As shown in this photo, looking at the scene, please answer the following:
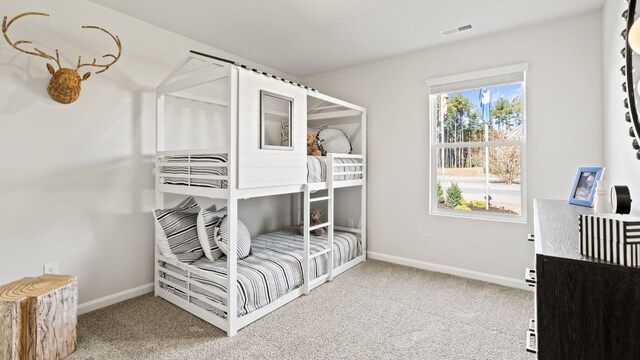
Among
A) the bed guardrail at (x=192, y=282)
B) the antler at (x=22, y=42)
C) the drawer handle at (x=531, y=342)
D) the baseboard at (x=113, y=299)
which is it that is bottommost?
the baseboard at (x=113, y=299)

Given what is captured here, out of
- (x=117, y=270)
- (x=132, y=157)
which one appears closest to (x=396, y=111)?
(x=132, y=157)

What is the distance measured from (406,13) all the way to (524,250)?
2.42 metres

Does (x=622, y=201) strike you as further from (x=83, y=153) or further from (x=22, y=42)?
(x=22, y=42)

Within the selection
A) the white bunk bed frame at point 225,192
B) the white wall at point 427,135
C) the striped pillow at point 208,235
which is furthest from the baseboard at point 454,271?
the striped pillow at point 208,235

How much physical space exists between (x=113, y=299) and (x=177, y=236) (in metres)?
0.76

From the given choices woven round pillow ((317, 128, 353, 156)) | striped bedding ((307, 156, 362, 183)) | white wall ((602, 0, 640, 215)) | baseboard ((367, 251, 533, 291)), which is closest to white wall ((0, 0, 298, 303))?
striped bedding ((307, 156, 362, 183))

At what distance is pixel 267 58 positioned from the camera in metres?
3.69

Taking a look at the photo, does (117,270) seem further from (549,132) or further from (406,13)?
(549,132)

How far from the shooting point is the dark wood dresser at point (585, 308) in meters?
0.69

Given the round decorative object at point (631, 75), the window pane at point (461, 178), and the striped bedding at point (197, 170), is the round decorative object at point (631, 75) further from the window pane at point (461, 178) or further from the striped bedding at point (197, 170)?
the striped bedding at point (197, 170)

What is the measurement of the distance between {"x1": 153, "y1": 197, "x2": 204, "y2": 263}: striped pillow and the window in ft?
8.10

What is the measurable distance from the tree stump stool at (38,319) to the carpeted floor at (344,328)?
161 millimetres

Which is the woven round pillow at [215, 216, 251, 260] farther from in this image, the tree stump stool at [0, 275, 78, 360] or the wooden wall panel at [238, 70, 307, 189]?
the tree stump stool at [0, 275, 78, 360]

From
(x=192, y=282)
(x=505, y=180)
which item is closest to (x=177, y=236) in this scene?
(x=192, y=282)
